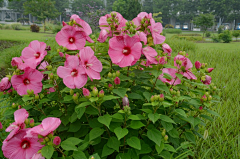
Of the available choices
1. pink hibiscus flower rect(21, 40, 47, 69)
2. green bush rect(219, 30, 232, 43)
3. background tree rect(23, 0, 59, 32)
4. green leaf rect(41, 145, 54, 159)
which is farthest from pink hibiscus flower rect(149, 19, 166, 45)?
background tree rect(23, 0, 59, 32)

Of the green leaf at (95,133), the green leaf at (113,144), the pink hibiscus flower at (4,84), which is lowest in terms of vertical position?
the green leaf at (113,144)

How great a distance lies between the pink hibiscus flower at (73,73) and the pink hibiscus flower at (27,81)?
0.81 ft

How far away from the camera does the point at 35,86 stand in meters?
1.18

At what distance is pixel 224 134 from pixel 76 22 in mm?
1864

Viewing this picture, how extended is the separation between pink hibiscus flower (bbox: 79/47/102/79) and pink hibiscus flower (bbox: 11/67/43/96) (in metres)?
0.34

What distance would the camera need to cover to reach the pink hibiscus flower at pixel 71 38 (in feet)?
3.67

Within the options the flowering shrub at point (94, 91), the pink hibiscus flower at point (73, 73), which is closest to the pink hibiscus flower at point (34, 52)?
the flowering shrub at point (94, 91)

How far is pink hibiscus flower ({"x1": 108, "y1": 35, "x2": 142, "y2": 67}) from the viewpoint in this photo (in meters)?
1.03

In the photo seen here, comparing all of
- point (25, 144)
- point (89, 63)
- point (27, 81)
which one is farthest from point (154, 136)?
point (27, 81)

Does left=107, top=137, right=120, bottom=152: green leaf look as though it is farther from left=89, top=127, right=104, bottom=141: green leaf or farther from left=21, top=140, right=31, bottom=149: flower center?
left=21, top=140, right=31, bottom=149: flower center

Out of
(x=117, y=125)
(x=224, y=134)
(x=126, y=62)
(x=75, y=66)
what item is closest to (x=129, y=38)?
(x=126, y=62)

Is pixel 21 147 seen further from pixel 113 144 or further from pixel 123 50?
pixel 123 50

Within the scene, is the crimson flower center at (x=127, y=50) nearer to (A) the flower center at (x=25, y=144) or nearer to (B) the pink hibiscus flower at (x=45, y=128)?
(B) the pink hibiscus flower at (x=45, y=128)

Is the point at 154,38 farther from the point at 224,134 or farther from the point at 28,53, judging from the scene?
the point at 224,134
